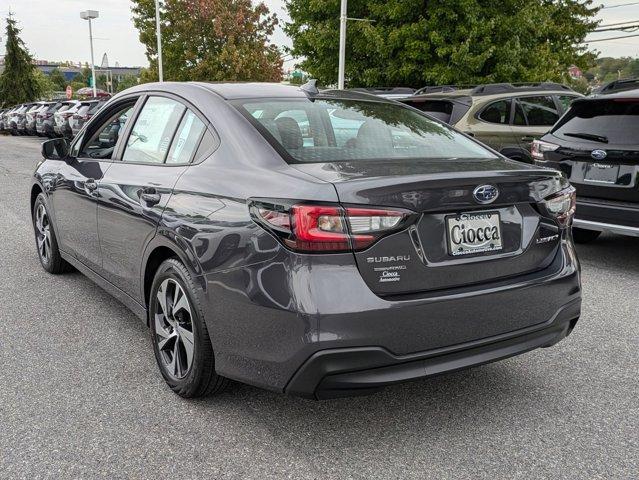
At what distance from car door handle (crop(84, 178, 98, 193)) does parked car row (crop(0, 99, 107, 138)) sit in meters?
16.8

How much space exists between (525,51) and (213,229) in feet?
81.9

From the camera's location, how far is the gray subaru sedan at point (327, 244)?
2.55 m

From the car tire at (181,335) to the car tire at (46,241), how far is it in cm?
228

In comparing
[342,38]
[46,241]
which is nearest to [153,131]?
[46,241]

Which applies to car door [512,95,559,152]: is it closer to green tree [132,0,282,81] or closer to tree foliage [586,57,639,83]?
green tree [132,0,282,81]

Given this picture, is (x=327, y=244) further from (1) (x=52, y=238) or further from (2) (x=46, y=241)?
(2) (x=46, y=241)

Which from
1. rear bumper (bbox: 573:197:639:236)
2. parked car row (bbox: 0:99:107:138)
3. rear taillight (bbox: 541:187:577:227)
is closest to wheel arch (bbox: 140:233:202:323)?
rear taillight (bbox: 541:187:577:227)

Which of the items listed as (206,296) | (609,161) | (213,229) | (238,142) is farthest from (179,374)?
(609,161)

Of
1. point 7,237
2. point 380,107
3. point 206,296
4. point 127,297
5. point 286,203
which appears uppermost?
point 380,107

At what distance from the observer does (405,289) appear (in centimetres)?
264

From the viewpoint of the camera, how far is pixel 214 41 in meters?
41.9

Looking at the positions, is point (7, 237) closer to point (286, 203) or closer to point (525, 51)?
point (286, 203)

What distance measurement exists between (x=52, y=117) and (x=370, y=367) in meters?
27.5

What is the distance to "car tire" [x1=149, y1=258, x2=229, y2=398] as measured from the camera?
10.1ft
